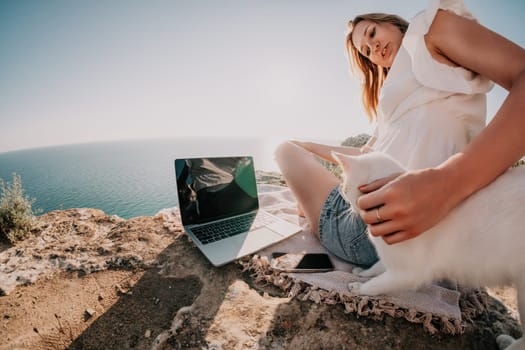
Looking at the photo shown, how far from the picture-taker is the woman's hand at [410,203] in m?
0.68

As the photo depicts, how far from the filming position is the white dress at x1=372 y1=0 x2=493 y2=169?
873 millimetres

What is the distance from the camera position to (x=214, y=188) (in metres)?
1.74

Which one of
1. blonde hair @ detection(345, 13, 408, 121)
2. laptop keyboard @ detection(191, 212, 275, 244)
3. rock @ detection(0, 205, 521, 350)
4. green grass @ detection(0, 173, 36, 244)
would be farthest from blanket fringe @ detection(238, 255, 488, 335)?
green grass @ detection(0, 173, 36, 244)

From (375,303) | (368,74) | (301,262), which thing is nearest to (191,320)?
(301,262)

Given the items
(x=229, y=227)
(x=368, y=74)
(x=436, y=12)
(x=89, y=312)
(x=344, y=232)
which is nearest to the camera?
(x=436, y=12)

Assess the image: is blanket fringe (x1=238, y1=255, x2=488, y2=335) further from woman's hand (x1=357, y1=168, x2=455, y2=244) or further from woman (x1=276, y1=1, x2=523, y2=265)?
woman's hand (x1=357, y1=168, x2=455, y2=244)

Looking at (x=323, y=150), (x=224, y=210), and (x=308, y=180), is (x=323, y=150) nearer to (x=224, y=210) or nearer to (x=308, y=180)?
(x=308, y=180)

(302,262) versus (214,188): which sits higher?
(214,188)

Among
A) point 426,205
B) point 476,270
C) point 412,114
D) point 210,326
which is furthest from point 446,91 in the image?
point 210,326

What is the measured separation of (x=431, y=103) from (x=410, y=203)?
2.08ft

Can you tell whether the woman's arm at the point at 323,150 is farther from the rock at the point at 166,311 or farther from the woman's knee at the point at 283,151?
the rock at the point at 166,311

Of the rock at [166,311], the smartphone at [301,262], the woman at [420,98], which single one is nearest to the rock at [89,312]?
the rock at [166,311]

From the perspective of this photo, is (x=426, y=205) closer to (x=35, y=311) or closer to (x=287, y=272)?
(x=287, y=272)

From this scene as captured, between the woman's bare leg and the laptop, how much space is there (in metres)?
0.27
